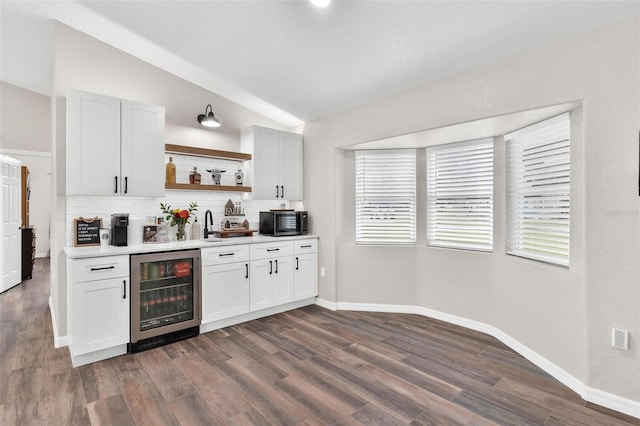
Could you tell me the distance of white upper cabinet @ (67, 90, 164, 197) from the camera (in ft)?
10.0

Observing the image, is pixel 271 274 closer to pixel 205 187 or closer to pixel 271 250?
pixel 271 250

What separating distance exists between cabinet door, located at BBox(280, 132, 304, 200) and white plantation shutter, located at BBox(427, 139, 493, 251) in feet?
5.89

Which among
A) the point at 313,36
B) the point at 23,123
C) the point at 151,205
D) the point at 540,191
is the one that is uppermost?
the point at 313,36

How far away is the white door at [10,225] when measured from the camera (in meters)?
5.07

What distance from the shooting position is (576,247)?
8.23 feet

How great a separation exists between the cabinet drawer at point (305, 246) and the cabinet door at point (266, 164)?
721 mm

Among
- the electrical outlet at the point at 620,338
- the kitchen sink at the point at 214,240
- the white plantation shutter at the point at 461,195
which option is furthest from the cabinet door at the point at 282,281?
the electrical outlet at the point at 620,338

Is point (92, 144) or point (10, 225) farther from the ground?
point (92, 144)

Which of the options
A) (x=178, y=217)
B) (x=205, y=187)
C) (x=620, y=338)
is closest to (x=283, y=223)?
(x=205, y=187)

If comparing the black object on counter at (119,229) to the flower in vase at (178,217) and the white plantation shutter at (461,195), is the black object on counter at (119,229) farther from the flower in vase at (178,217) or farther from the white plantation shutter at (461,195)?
the white plantation shutter at (461,195)

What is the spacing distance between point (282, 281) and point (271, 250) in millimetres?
439

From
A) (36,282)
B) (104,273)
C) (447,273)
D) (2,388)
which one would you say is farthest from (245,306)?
(36,282)

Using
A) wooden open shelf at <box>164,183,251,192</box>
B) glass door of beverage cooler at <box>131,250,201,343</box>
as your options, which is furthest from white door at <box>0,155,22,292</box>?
glass door of beverage cooler at <box>131,250,201,343</box>

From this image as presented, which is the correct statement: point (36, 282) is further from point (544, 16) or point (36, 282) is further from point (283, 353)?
point (544, 16)
